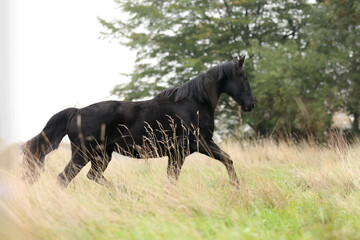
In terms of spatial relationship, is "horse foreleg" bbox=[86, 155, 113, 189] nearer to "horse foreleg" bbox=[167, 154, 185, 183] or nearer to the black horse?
the black horse

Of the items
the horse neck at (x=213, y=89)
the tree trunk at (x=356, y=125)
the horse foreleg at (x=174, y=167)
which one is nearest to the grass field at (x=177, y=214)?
the horse foreleg at (x=174, y=167)

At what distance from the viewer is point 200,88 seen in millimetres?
5348

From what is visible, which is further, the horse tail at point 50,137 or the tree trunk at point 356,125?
the tree trunk at point 356,125

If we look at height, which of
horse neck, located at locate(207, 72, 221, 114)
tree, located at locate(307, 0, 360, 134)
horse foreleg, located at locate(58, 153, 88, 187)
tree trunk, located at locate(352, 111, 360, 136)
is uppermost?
horse neck, located at locate(207, 72, 221, 114)

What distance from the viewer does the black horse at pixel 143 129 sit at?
4.91 meters

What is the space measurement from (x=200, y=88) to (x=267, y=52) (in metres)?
9.63

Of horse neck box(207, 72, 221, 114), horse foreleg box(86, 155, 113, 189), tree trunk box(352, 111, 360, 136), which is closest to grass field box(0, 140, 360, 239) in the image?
horse foreleg box(86, 155, 113, 189)

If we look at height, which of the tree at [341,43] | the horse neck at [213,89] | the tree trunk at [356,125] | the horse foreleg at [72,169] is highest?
the horse neck at [213,89]

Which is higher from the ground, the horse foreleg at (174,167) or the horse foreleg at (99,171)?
the horse foreleg at (99,171)

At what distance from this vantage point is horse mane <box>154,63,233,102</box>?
210 inches

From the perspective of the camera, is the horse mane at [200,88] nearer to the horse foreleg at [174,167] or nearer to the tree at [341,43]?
A: the horse foreleg at [174,167]

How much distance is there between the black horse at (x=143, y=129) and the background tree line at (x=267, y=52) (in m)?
7.37

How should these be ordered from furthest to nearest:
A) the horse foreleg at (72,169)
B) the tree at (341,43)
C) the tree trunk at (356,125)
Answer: the tree trunk at (356,125)
the tree at (341,43)
the horse foreleg at (72,169)

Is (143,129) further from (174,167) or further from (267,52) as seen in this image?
(267,52)
